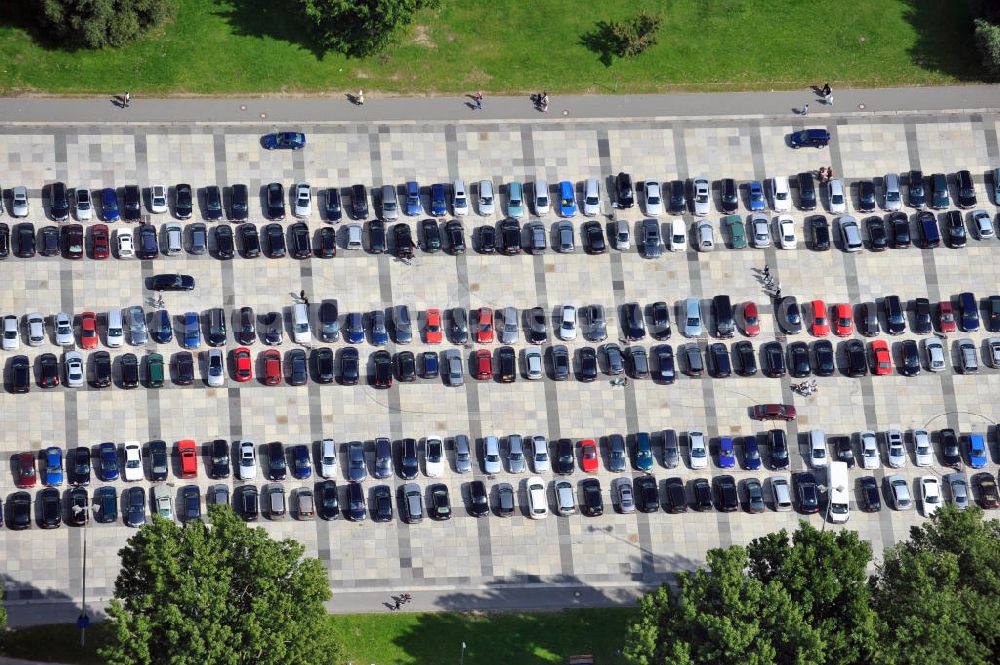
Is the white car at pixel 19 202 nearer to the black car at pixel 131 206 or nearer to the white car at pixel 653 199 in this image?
the black car at pixel 131 206

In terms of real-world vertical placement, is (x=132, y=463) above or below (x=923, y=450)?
above

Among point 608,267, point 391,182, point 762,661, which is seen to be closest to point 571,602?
point 762,661

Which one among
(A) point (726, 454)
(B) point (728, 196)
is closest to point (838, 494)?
(A) point (726, 454)

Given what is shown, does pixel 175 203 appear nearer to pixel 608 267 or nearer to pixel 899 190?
pixel 608 267

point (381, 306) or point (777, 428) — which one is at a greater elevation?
point (381, 306)

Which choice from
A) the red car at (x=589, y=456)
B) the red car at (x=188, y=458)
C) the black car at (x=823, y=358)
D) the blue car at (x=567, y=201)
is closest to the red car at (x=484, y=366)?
the red car at (x=589, y=456)

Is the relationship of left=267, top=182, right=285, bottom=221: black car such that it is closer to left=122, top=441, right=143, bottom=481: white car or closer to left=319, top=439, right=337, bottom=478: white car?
left=319, top=439, right=337, bottom=478: white car

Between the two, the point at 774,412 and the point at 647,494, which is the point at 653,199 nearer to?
the point at 774,412
